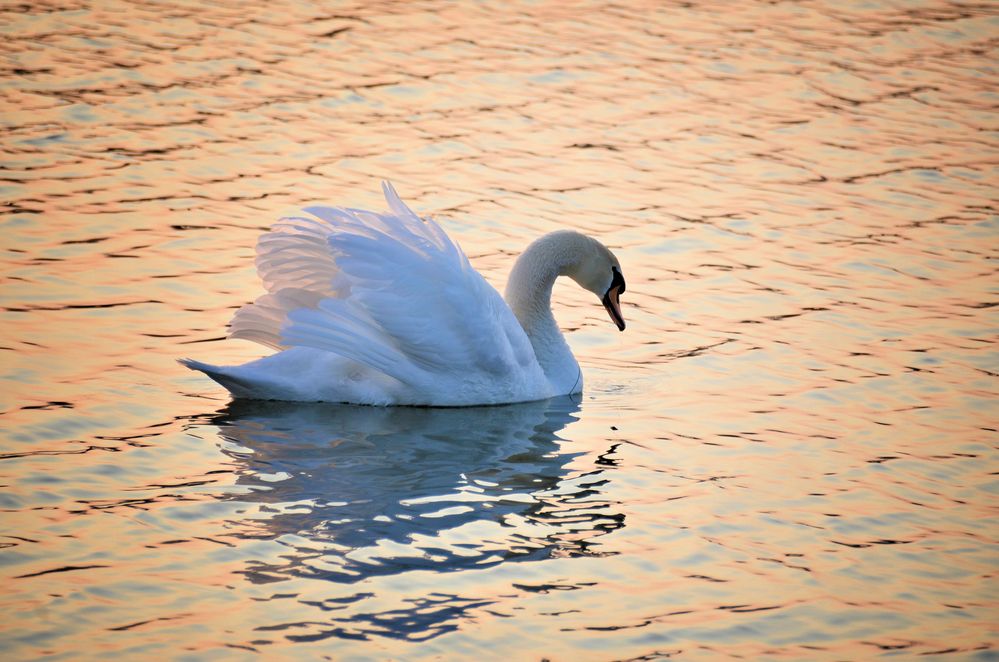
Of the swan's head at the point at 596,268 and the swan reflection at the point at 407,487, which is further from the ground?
the swan's head at the point at 596,268

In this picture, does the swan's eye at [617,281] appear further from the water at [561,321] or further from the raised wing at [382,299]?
the raised wing at [382,299]

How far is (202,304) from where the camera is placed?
1063 centimetres

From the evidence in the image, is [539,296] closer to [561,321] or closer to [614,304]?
[614,304]

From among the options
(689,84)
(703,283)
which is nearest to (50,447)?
(703,283)

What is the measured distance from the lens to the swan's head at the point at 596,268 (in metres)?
10.1

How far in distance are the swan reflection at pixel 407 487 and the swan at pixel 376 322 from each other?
14 centimetres

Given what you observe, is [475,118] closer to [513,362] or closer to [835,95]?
[835,95]

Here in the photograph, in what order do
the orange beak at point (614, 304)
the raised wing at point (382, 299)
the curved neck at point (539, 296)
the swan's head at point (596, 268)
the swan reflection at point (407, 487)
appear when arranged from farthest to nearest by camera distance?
the orange beak at point (614, 304) < the swan's head at point (596, 268) < the curved neck at point (539, 296) < the raised wing at point (382, 299) < the swan reflection at point (407, 487)

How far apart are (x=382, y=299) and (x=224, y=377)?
987 mm

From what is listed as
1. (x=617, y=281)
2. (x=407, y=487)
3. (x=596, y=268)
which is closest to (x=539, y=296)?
(x=596, y=268)

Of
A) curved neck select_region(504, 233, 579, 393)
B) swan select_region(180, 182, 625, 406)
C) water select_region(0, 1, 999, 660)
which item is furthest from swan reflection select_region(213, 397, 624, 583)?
curved neck select_region(504, 233, 579, 393)

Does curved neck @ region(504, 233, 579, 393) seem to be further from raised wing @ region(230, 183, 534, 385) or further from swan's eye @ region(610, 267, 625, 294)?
raised wing @ region(230, 183, 534, 385)

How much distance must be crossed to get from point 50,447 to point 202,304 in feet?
8.91

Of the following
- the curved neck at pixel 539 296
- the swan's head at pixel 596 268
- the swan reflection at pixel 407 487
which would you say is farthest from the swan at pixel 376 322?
the swan's head at pixel 596 268
